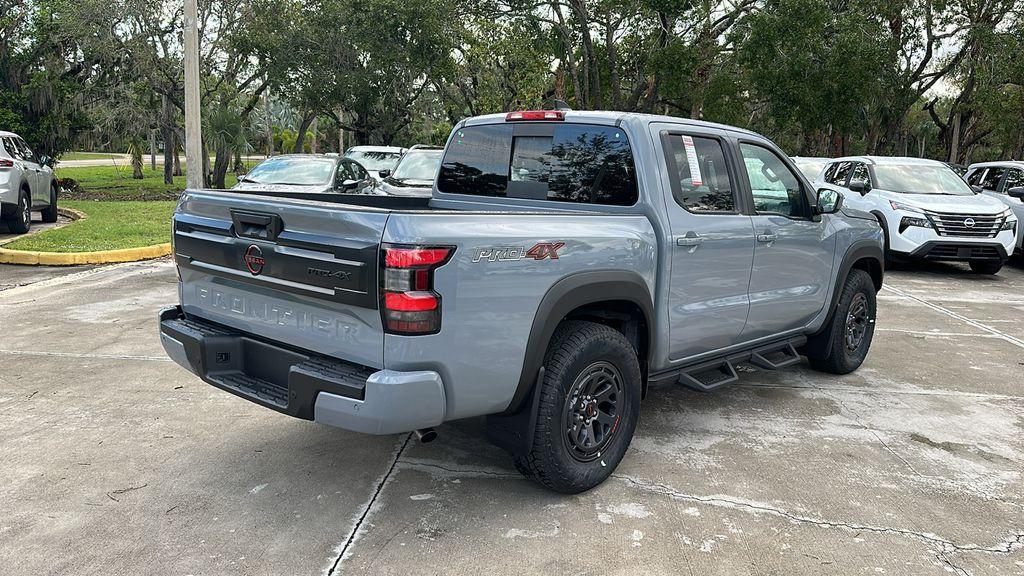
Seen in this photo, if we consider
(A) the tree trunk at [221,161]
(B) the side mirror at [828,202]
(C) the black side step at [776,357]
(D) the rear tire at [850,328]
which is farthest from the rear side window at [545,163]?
(A) the tree trunk at [221,161]

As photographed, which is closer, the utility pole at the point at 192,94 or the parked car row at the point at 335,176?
the utility pole at the point at 192,94

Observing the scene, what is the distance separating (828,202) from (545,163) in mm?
2245

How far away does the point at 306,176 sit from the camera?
12703mm

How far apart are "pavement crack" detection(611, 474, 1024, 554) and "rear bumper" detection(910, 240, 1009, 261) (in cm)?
878

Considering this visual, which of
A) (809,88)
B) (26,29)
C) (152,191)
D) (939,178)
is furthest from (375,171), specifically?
(26,29)

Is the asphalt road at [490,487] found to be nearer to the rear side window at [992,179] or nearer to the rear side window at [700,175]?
the rear side window at [700,175]

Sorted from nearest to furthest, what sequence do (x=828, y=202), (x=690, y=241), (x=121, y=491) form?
(x=121, y=491) < (x=690, y=241) < (x=828, y=202)

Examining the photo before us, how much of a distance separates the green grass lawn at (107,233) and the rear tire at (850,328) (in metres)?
9.33

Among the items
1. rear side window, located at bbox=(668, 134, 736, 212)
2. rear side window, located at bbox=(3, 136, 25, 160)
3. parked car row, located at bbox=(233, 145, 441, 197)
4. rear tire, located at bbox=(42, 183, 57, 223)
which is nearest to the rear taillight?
rear side window, located at bbox=(668, 134, 736, 212)

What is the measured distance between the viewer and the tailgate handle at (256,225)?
334 cm

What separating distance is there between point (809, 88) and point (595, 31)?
7695 mm

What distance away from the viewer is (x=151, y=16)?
22.2 meters

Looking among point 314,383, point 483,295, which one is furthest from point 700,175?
point 314,383

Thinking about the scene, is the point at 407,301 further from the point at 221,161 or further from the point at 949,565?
the point at 221,161
